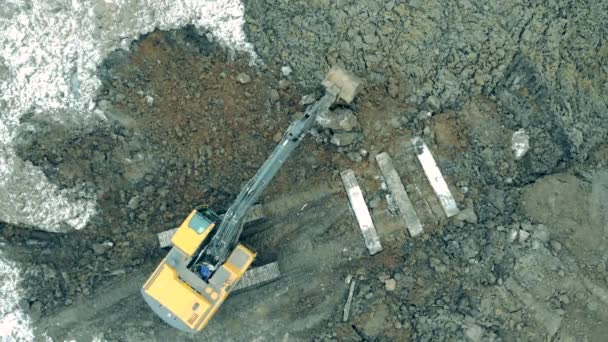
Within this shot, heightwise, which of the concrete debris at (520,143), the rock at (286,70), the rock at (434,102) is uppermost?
the concrete debris at (520,143)

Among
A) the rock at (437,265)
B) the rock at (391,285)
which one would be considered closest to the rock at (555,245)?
the rock at (437,265)

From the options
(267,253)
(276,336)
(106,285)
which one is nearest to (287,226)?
(267,253)

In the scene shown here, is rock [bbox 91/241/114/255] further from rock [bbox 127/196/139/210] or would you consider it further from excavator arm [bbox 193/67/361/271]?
excavator arm [bbox 193/67/361/271]

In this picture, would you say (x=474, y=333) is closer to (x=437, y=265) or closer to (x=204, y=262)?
(x=437, y=265)

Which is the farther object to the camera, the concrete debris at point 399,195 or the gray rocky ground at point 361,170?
the concrete debris at point 399,195

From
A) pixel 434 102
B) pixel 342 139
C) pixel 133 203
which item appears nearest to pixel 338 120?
pixel 342 139

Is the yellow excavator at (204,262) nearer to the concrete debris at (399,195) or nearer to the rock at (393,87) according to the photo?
the concrete debris at (399,195)

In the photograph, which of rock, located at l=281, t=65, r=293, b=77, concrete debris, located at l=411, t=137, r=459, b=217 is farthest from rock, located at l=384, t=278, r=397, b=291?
rock, located at l=281, t=65, r=293, b=77
